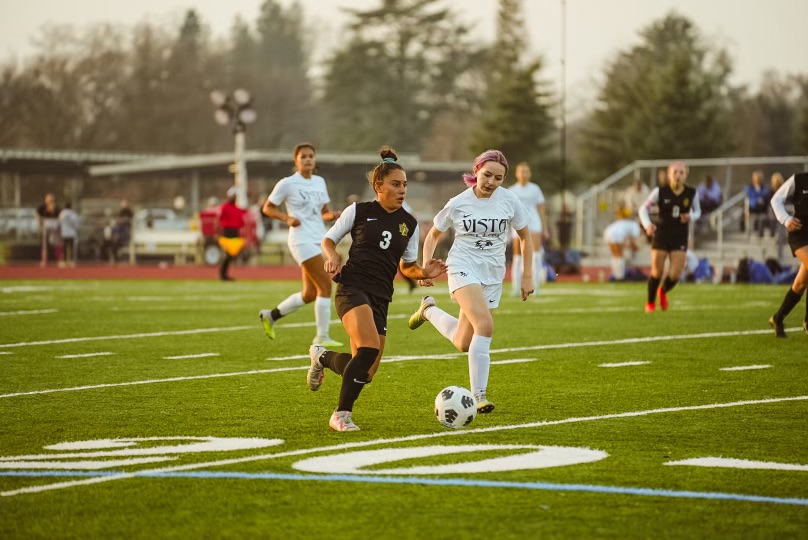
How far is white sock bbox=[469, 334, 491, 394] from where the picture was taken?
8.59m

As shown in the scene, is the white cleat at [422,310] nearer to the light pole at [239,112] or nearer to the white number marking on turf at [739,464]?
the white number marking on turf at [739,464]

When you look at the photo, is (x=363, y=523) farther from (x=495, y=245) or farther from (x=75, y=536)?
(x=495, y=245)

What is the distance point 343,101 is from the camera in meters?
77.1

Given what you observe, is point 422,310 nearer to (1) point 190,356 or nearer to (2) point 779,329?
(1) point 190,356

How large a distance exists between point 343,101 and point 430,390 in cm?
6847

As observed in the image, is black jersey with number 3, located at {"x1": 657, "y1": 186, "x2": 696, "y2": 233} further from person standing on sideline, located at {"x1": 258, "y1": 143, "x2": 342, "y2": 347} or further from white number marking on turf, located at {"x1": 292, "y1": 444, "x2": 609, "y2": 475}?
white number marking on turf, located at {"x1": 292, "y1": 444, "x2": 609, "y2": 475}

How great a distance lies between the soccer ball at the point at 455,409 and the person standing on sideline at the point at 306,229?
5264mm

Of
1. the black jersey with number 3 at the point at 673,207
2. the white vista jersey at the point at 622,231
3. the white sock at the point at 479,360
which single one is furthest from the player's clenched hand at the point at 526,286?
the white vista jersey at the point at 622,231

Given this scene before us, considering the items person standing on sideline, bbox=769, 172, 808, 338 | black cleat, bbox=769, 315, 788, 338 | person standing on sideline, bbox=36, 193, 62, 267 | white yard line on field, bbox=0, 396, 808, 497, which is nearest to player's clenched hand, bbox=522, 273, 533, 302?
white yard line on field, bbox=0, 396, 808, 497

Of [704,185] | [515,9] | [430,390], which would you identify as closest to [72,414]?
[430,390]

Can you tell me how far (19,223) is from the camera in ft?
146

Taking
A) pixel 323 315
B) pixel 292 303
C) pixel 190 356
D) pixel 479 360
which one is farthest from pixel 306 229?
pixel 479 360

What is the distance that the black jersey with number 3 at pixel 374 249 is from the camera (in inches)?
321

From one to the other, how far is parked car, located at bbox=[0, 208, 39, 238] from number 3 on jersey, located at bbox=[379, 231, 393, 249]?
36801mm
